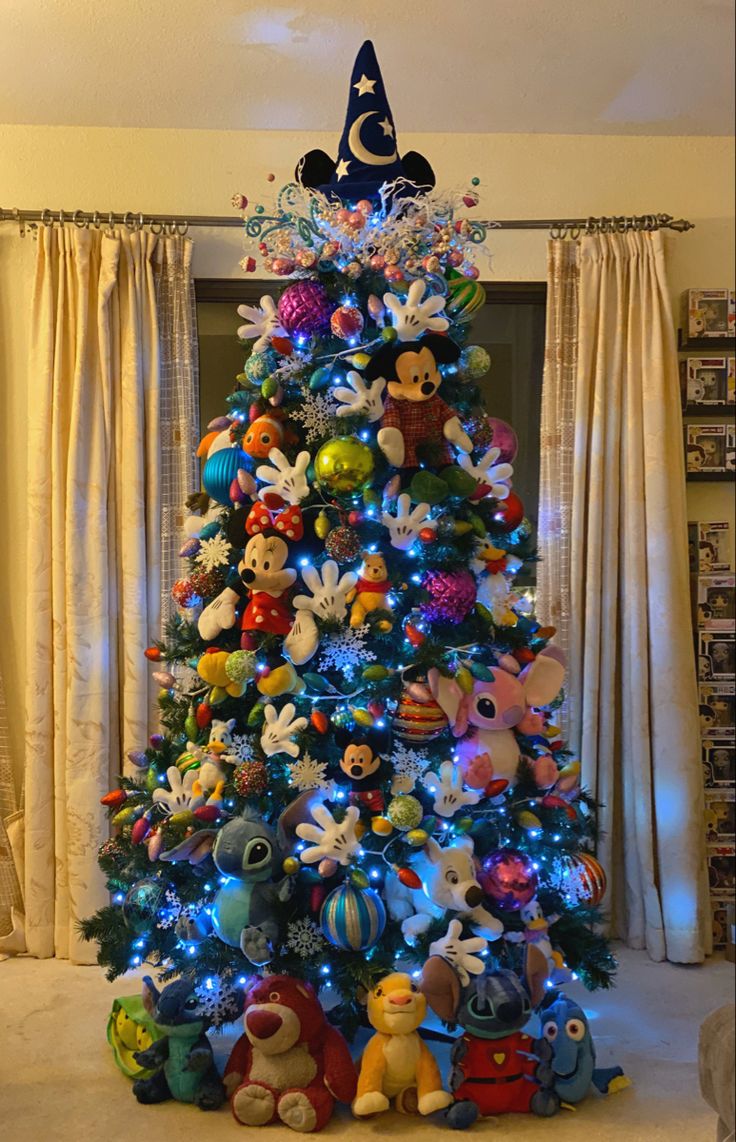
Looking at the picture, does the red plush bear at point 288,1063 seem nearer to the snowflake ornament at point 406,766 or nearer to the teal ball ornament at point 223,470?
the snowflake ornament at point 406,766

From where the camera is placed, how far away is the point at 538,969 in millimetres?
1909

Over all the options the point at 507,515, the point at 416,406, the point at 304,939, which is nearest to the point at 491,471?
the point at 507,515

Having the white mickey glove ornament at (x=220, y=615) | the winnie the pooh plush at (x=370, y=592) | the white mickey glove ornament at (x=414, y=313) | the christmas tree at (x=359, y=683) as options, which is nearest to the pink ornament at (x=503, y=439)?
the christmas tree at (x=359, y=683)

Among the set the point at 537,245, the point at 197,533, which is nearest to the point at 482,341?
the point at 537,245

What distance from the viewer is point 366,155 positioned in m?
2.16

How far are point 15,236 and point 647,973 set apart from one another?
8.87ft

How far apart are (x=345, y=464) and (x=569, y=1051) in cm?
120

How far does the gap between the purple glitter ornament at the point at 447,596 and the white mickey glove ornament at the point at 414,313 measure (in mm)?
487

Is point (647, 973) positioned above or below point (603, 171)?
below

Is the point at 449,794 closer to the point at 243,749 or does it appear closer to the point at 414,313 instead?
the point at 243,749

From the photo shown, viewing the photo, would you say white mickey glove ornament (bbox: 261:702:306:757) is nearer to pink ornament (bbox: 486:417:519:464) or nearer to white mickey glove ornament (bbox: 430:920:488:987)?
white mickey glove ornament (bbox: 430:920:488:987)

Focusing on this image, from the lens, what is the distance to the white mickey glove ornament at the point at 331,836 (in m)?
1.91

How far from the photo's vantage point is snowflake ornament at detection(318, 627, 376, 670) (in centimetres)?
200

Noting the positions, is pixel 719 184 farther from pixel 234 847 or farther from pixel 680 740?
pixel 234 847
